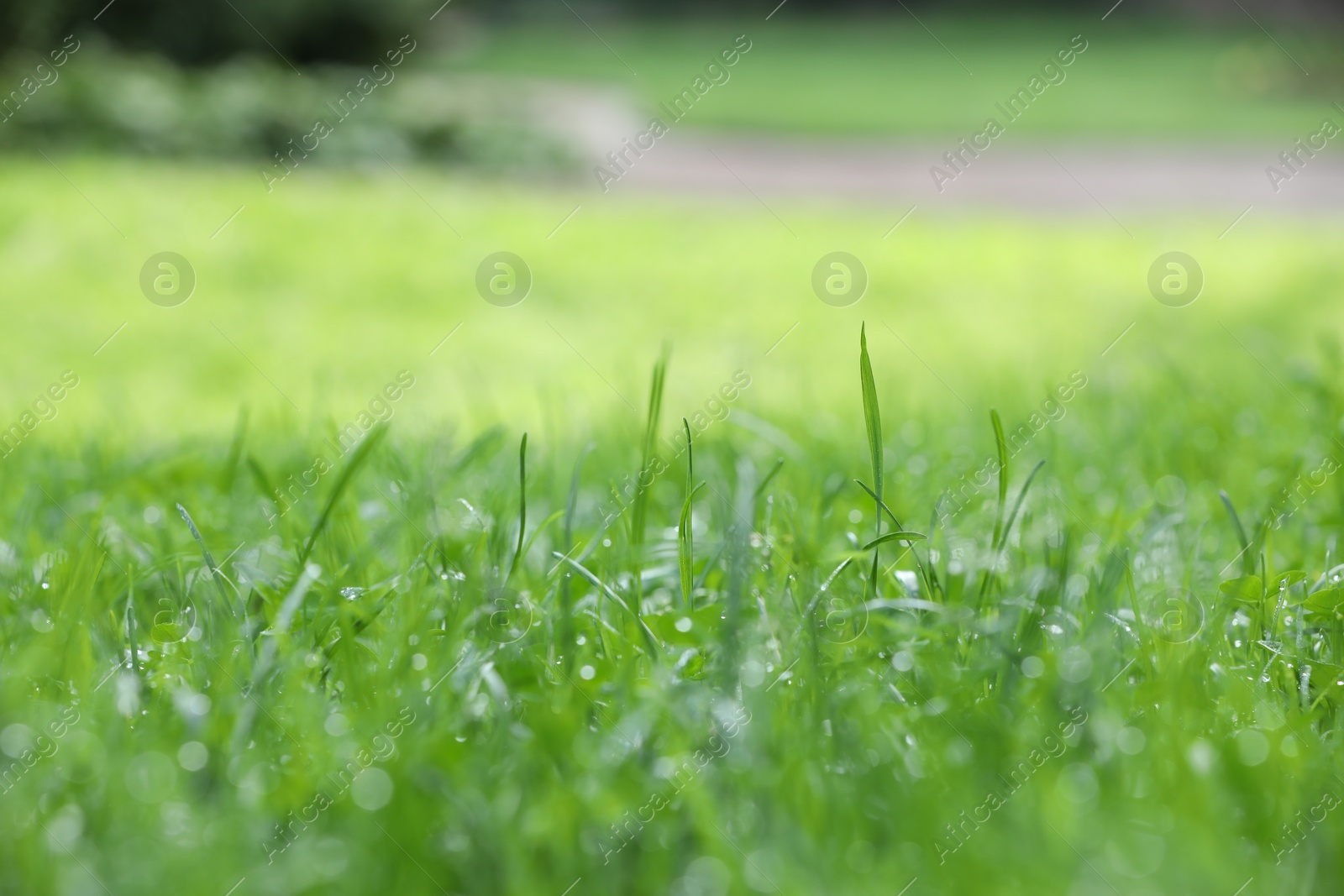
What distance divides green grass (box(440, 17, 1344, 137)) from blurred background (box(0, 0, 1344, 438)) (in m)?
0.23

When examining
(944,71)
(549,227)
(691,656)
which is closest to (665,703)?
(691,656)

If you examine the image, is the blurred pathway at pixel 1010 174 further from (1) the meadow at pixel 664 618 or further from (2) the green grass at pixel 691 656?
(2) the green grass at pixel 691 656

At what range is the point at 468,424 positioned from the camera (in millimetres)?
3768

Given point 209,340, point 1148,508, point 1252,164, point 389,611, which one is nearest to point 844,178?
point 1252,164

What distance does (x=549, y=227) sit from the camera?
279 inches

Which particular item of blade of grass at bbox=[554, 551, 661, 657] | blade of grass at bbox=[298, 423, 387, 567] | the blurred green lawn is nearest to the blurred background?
the blurred green lawn

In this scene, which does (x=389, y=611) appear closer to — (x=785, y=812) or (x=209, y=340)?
(x=785, y=812)

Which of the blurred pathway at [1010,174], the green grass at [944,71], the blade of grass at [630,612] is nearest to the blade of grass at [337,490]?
the blade of grass at [630,612]

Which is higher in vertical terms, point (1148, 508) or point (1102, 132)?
point (1102, 132)

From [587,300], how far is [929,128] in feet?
42.6

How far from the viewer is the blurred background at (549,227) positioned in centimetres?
457

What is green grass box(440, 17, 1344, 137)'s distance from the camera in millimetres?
17531

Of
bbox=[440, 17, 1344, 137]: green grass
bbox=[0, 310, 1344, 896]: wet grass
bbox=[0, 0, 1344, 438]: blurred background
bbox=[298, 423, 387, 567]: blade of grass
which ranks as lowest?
bbox=[0, 310, 1344, 896]: wet grass

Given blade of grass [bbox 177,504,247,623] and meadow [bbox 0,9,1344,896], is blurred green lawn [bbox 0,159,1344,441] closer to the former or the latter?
meadow [bbox 0,9,1344,896]
